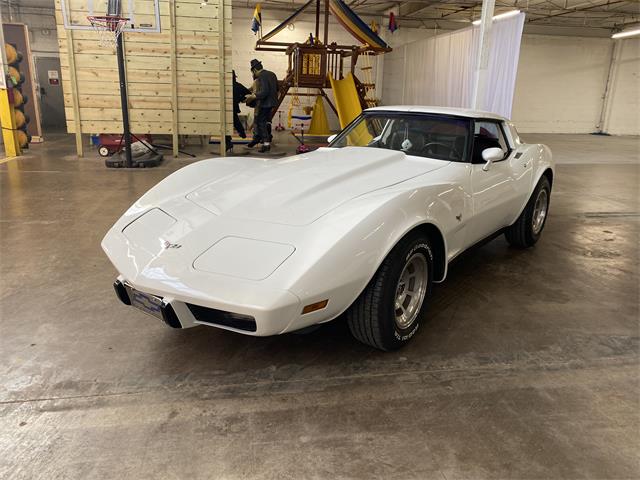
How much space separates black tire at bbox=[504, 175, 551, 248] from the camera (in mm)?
4355

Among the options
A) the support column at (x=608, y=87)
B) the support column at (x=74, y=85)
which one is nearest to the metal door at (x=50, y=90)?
the support column at (x=74, y=85)

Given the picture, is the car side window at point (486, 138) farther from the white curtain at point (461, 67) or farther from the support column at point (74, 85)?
the support column at point (74, 85)

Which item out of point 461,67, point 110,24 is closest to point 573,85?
point 461,67

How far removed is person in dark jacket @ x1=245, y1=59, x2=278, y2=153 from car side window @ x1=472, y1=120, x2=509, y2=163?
7152 mm

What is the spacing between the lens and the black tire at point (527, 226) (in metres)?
4.36

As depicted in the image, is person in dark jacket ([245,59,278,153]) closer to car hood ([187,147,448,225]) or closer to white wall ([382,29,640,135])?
car hood ([187,147,448,225])

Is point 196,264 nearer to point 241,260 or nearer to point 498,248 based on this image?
point 241,260

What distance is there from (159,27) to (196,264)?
25.9 ft

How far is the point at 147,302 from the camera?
7.45 feet

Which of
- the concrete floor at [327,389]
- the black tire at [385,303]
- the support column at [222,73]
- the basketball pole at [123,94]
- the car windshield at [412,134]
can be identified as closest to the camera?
the concrete floor at [327,389]

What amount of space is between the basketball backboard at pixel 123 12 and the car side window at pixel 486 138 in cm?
690

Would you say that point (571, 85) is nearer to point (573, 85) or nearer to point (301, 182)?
point (573, 85)

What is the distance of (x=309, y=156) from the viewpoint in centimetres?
353

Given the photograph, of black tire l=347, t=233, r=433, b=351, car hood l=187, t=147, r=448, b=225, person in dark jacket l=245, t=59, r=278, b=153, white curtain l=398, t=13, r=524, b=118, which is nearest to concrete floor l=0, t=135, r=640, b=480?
black tire l=347, t=233, r=433, b=351
